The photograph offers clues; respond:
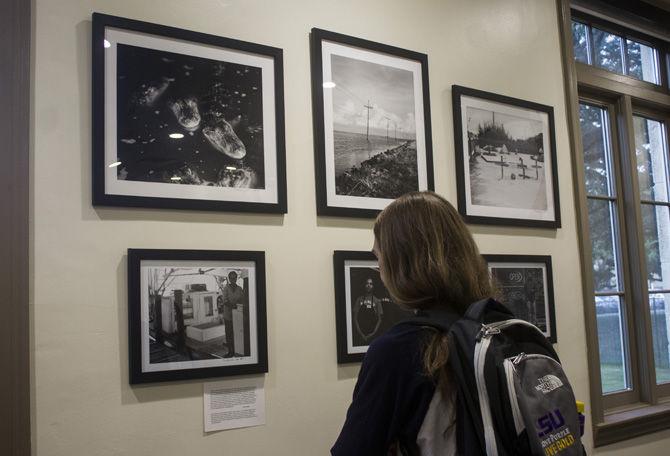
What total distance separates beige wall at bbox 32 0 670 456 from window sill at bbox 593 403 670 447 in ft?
0.83

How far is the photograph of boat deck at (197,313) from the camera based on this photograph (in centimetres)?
167

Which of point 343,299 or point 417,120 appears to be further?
point 417,120

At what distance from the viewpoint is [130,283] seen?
5.34 ft

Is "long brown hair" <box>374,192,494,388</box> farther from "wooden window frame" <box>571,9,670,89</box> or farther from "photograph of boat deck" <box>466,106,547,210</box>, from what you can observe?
"wooden window frame" <box>571,9,670,89</box>

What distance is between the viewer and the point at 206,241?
5.85ft

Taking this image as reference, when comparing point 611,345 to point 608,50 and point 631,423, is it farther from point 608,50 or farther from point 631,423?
point 608,50

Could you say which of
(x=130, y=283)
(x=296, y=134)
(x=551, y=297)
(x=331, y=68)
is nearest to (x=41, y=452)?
(x=130, y=283)

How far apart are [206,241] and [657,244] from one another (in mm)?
2651

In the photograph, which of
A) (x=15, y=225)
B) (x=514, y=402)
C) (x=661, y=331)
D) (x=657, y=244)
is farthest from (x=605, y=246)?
(x=15, y=225)

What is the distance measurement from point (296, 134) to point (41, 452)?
118 cm

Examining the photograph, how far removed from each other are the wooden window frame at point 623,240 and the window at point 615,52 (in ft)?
0.17

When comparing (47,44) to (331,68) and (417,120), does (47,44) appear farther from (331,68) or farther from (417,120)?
(417,120)

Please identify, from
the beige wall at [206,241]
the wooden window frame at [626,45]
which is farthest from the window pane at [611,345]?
the wooden window frame at [626,45]

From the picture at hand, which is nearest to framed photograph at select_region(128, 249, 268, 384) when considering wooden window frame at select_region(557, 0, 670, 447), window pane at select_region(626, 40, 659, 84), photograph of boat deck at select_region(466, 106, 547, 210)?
photograph of boat deck at select_region(466, 106, 547, 210)
